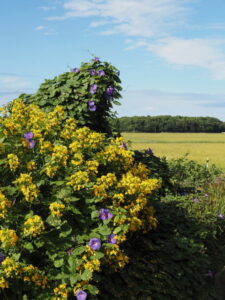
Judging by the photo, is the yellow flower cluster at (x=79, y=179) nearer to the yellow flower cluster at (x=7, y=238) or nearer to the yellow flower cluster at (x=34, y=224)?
the yellow flower cluster at (x=34, y=224)

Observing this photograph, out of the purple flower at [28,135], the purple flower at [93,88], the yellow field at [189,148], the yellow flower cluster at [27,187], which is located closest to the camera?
the yellow flower cluster at [27,187]

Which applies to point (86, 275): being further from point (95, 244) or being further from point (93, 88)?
point (93, 88)

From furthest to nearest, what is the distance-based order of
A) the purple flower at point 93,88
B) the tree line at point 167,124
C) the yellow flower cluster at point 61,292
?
the tree line at point 167,124 → the purple flower at point 93,88 → the yellow flower cluster at point 61,292

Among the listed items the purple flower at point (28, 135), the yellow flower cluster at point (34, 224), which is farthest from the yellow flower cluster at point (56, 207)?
the purple flower at point (28, 135)

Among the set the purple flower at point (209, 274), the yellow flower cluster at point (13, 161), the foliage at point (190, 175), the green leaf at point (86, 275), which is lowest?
the purple flower at point (209, 274)

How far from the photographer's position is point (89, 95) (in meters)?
6.71

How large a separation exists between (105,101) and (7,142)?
280 cm

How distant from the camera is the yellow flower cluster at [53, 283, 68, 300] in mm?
3512

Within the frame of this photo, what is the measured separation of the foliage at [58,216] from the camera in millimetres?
3574

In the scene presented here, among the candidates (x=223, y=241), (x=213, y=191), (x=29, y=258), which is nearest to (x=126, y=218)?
(x=29, y=258)

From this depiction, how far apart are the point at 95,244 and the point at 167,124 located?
6935 centimetres

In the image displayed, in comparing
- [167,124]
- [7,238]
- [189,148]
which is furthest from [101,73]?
[167,124]

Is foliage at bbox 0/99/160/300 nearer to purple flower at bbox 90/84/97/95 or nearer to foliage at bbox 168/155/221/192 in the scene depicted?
purple flower at bbox 90/84/97/95

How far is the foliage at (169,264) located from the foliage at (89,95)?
198 cm
